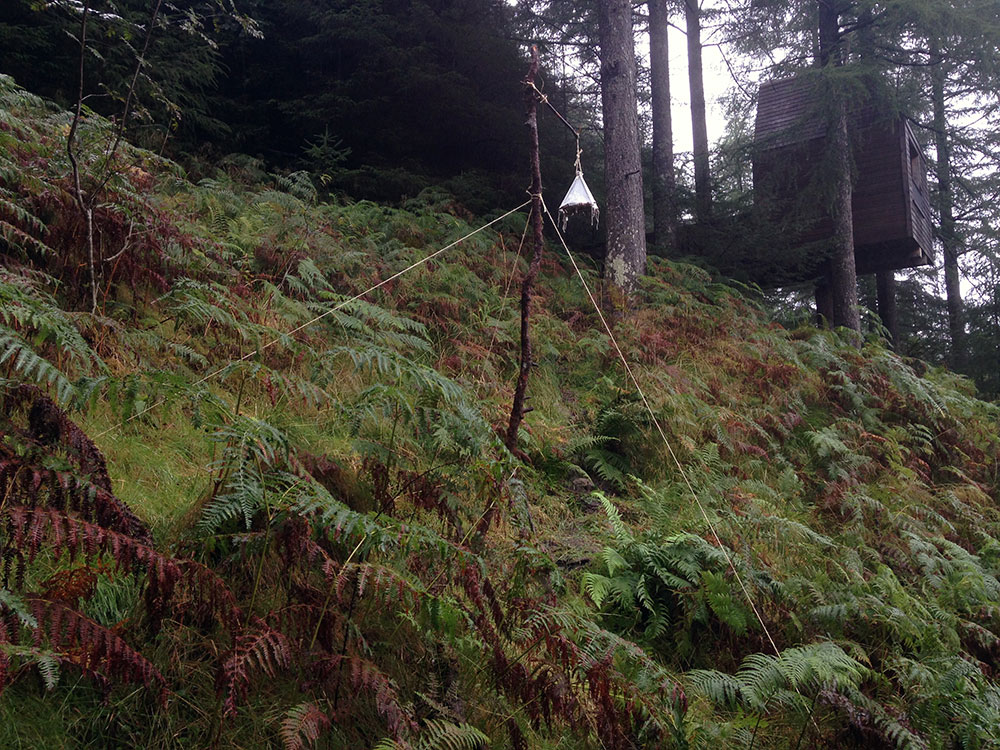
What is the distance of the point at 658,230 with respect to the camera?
1316cm

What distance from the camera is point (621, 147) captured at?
10445 mm

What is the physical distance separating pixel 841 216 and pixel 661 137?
387cm

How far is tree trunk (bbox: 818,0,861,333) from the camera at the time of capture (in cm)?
1262

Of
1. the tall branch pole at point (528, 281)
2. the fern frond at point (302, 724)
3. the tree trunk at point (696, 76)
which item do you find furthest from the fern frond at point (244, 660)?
the tree trunk at point (696, 76)

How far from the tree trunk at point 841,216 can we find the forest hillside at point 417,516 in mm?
4870

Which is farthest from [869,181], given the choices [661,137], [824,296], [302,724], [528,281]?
[302,724]

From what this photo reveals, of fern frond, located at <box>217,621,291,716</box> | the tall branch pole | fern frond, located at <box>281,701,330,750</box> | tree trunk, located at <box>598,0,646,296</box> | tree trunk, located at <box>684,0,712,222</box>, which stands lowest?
fern frond, located at <box>281,701,330,750</box>

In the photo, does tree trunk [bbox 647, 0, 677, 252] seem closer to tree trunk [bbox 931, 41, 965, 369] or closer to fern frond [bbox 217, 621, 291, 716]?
tree trunk [bbox 931, 41, 965, 369]

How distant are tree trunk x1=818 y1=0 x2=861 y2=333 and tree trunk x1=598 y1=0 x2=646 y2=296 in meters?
4.35

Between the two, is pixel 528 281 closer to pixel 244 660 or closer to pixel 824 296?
pixel 244 660

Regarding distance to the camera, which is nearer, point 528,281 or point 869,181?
point 528,281

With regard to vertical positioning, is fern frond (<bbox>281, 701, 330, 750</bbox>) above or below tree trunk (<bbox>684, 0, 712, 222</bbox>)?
below

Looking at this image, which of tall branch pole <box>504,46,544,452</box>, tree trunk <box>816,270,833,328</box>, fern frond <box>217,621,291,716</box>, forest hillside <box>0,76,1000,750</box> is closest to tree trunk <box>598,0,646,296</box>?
forest hillside <box>0,76,1000,750</box>

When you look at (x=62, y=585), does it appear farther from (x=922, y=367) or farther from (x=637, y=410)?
(x=922, y=367)
